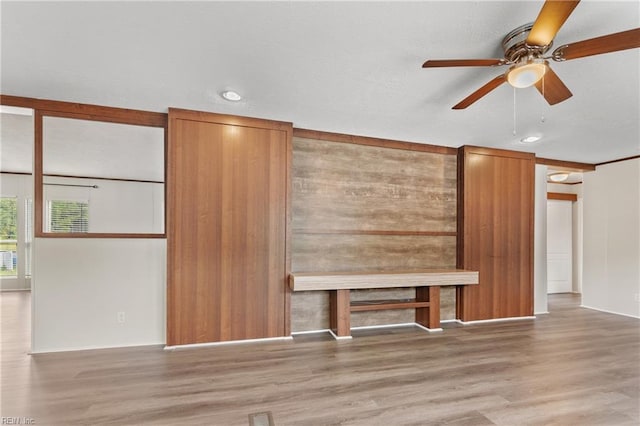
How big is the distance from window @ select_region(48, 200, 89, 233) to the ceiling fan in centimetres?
747

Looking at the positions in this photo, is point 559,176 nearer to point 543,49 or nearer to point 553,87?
point 553,87

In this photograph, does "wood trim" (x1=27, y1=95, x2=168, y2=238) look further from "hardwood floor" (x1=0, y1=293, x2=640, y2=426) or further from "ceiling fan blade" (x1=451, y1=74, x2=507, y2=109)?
"ceiling fan blade" (x1=451, y1=74, x2=507, y2=109)

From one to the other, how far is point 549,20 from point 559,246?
6579 mm

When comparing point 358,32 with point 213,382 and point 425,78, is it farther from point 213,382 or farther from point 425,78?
point 213,382

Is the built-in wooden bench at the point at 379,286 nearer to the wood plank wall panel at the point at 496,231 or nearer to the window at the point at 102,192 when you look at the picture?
the wood plank wall panel at the point at 496,231

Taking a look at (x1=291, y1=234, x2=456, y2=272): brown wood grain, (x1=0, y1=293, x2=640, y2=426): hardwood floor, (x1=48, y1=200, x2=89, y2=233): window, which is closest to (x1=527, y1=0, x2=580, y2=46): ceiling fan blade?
(x1=0, y1=293, x2=640, y2=426): hardwood floor

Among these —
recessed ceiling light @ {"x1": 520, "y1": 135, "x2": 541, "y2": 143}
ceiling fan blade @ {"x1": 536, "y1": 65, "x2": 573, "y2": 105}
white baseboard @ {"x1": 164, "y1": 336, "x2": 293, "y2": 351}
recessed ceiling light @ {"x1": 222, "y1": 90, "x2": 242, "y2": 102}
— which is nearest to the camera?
ceiling fan blade @ {"x1": 536, "y1": 65, "x2": 573, "y2": 105}

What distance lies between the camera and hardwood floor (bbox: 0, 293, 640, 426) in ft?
6.72

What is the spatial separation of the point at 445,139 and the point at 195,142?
10.1ft

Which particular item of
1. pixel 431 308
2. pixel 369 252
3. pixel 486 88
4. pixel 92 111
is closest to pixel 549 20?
pixel 486 88

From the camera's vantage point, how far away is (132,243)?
3.24 meters

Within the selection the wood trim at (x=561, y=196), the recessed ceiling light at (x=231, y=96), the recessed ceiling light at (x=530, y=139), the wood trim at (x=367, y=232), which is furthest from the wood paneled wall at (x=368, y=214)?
the wood trim at (x=561, y=196)

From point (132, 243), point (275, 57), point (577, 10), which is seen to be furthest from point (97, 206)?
point (577, 10)

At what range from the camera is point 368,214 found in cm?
405
